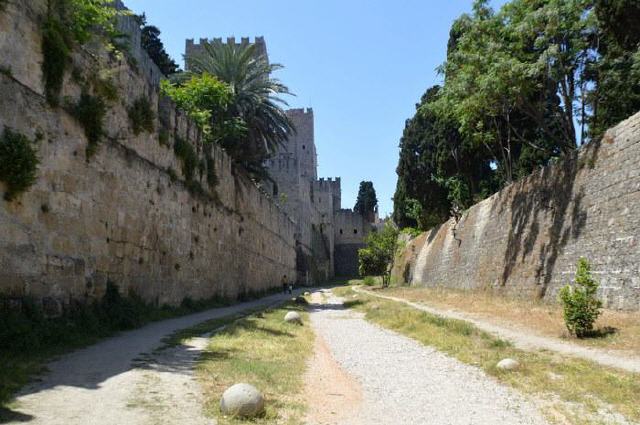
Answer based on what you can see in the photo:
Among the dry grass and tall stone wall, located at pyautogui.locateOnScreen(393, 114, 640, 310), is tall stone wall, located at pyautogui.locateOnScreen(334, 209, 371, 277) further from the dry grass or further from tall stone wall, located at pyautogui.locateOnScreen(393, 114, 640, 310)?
the dry grass

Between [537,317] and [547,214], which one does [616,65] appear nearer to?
[547,214]

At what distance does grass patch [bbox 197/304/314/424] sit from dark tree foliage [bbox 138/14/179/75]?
27.1 metres

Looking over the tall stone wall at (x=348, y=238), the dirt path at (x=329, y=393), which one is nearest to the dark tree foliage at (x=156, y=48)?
the dirt path at (x=329, y=393)

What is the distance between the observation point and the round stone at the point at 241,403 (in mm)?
5012

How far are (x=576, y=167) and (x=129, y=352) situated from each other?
11.9m

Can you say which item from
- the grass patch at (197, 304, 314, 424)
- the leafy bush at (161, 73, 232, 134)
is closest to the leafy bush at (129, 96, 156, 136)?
the grass patch at (197, 304, 314, 424)

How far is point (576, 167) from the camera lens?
47.7 ft

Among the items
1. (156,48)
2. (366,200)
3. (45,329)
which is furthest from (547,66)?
(366,200)

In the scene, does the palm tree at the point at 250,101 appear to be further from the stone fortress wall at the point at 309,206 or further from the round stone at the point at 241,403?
the round stone at the point at 241,403

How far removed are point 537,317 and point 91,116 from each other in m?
10.8

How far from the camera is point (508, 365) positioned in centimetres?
811

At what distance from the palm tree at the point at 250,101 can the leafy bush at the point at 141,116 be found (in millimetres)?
10728

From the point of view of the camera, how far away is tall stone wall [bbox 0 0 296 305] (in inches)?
337

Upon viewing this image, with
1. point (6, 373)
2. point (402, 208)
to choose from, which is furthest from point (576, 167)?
point (402, 208)
